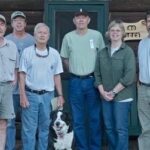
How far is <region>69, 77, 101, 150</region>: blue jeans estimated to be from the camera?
7.14 m

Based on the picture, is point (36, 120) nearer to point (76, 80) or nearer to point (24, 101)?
point (24, 101)

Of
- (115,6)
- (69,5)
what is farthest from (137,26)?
(69,5)

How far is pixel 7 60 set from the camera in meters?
6.62

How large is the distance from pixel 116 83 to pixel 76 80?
22.5 inches

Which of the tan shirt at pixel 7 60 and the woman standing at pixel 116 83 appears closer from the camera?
the tan shirt at pixel 7 60

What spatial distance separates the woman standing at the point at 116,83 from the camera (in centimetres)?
684

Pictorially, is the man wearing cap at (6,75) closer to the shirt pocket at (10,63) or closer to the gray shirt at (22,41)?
the shirt pocket at (10,63)

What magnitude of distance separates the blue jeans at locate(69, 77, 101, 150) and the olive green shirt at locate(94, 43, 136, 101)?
0.26m

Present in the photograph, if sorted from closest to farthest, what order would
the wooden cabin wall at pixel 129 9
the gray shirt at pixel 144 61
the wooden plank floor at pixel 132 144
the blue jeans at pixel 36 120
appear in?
the gray shirt at pixel 144 61 < the blue jeans at pixel 36 120 < the wooden plank floor at pixel 132 144 < the wooden cabin wall at pixel 129 9

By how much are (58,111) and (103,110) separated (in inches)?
22.5

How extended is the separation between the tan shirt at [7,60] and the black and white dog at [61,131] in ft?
2.45

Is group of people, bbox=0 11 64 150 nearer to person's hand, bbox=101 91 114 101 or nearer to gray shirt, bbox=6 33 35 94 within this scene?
gray shirt, bbox=6 33 35 94

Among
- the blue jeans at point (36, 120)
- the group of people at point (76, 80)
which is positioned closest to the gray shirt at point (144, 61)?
the group of people at point (76, 80)

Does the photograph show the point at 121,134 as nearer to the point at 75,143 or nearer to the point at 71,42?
the point at 75,143
